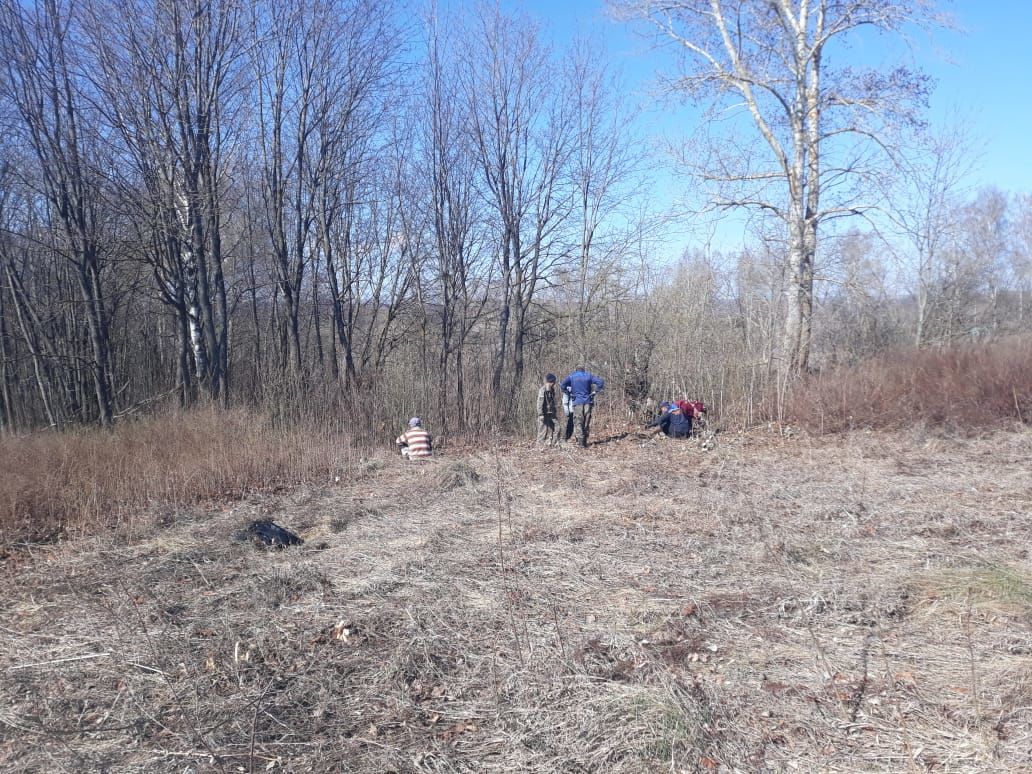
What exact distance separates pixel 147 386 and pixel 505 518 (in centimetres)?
1546

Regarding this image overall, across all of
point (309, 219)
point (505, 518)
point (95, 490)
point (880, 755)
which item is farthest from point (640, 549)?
point (309, 219)

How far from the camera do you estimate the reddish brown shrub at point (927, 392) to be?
1195 centimetres

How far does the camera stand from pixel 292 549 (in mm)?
6602

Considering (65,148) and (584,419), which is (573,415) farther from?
(65,148)

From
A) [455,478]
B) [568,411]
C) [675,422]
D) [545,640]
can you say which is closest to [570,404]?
[568,411]

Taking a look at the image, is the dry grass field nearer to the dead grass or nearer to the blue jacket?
the dead grass

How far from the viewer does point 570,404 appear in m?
12.7

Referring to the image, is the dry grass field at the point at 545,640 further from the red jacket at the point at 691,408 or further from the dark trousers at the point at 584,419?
the red jacket at the point at 691,408

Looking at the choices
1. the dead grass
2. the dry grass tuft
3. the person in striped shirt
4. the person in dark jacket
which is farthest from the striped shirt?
the person in dark jacket

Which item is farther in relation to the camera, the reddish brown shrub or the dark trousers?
the dark trousers

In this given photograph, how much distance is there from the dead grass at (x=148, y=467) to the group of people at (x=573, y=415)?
4.08 ft

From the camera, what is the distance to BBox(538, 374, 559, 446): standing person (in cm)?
1305

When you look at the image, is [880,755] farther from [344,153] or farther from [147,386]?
[147,386]

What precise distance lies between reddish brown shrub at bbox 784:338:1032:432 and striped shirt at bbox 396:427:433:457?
6820 mm
